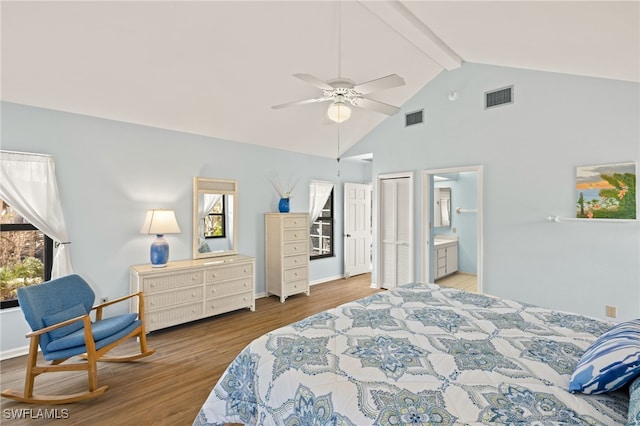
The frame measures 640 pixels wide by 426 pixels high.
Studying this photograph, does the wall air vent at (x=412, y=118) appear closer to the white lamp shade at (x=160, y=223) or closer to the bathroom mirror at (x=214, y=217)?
the bathroom mirror at (x=214, y=217)

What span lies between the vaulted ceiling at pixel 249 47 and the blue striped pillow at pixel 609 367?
1.91 m

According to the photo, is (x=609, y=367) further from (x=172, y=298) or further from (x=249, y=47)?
(x=172, y=298)

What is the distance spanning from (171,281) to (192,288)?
272 mm

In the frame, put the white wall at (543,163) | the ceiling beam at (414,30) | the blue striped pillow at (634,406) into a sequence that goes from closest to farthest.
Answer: the blue striped pillow at (634,406)
the ceiling beam at (414,30)
the white wall at (543,163)

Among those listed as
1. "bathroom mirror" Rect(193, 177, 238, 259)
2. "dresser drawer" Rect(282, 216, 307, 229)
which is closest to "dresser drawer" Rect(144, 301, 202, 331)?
"bathroom mirror" Rect(193, 177, 238, 259)

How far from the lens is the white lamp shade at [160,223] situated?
11.6 ft

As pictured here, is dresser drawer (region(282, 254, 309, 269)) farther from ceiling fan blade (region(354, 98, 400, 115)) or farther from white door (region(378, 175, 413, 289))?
ceiling fan blade (region(354, 98, 400, 115))

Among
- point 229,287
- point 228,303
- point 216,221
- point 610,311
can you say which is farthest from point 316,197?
point 610,311

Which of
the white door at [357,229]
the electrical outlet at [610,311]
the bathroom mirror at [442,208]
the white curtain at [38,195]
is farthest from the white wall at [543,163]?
the white curtain at [38,195]

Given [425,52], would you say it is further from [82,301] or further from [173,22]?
[82,301]

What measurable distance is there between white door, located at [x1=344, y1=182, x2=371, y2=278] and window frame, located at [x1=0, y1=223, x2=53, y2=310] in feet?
14.8

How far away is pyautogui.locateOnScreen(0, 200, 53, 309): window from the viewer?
118 inches

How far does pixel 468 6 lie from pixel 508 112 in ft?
6.35

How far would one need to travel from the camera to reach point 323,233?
6008mm
